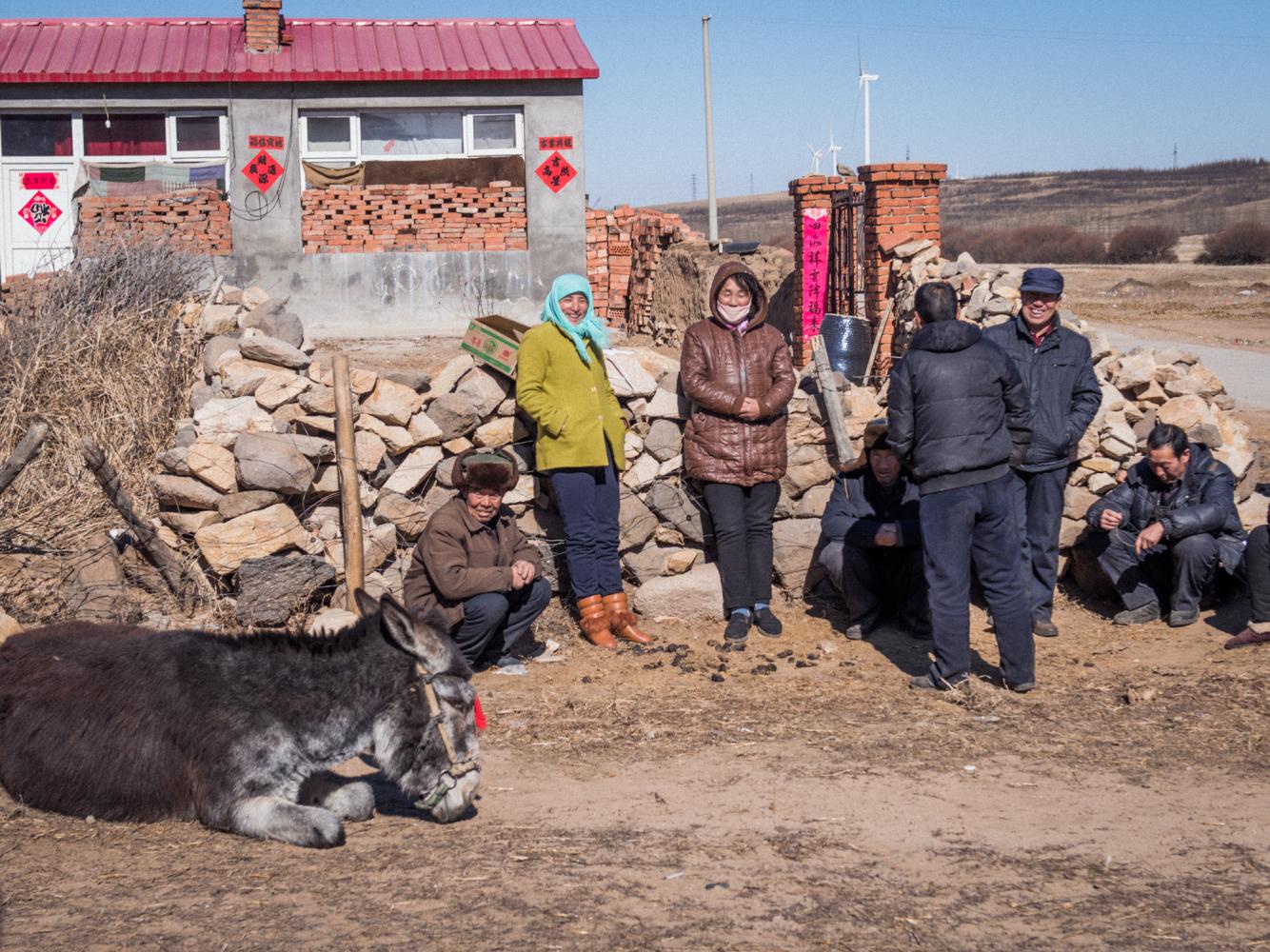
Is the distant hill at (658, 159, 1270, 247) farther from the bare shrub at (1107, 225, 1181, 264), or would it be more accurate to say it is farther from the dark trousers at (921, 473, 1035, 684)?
the dark trousers at (921, 473, 1035, 684)

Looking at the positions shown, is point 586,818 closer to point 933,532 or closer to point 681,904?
point 681,904

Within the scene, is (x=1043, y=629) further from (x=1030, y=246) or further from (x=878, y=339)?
(x=1030, y=246)

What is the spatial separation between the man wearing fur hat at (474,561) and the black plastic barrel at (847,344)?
14.4 ft

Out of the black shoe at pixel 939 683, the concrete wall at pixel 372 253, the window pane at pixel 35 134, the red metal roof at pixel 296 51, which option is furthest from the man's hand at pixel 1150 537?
the window pane at pixel 35 134

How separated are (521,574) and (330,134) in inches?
478

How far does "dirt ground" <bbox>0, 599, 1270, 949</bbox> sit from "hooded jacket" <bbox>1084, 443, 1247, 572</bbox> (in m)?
0.87

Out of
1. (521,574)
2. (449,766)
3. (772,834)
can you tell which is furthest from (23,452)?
(772,834)

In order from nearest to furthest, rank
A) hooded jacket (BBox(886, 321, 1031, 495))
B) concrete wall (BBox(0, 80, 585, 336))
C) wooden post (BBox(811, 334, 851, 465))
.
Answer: hooded jacket (BBox(886, 321, 1031, 495)) → wooden post (BBox(811, 334, 851, 465)) → concrete wall (BBox(0, 80, 585, 336))

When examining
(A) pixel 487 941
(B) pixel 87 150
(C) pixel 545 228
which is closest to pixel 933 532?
(A) pixel 487 941

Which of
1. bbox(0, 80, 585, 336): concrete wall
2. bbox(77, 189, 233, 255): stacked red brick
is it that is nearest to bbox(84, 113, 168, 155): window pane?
bbox(0, 80, 585, 336): concrete wall

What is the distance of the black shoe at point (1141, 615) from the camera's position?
318 inches

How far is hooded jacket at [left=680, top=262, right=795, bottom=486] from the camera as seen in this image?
314 inches

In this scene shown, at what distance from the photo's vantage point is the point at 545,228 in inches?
695

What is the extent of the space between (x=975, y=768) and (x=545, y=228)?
1307 cm
